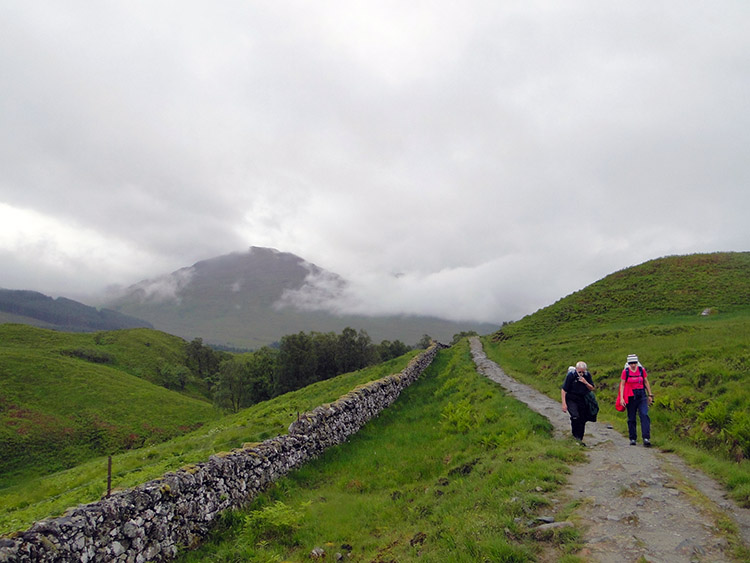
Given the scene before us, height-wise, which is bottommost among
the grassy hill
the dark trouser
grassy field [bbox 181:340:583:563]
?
the grassy hill

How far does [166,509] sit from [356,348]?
253 feet

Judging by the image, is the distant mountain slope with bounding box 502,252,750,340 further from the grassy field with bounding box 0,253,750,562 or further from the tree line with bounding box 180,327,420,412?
the tree line with bounding box 180,327,420,412

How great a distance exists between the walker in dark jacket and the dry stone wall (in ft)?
30.5

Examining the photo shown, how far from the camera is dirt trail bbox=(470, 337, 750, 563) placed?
571 cm

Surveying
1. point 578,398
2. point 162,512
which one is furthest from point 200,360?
point 578,398

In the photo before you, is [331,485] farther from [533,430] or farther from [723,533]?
[723,533]

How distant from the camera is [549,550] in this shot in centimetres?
608

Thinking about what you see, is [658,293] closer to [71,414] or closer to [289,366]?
[289,366]

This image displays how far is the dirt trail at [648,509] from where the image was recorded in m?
5.71

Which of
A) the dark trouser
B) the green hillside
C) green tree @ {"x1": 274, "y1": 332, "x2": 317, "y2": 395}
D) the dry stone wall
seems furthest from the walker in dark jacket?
green tree @ {"x1": 274, "y1": 332, "x2": 317, "y2": 395}

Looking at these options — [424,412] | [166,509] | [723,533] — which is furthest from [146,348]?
[723,533]

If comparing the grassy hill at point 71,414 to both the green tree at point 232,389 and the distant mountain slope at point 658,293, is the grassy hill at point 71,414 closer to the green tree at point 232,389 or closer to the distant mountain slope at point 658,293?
the green tree at point 232,389

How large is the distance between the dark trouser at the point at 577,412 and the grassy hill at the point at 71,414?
50.2 metres

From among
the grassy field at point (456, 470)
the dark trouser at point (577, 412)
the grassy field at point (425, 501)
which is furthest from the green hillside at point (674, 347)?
the grassy field at point (425, 501)
